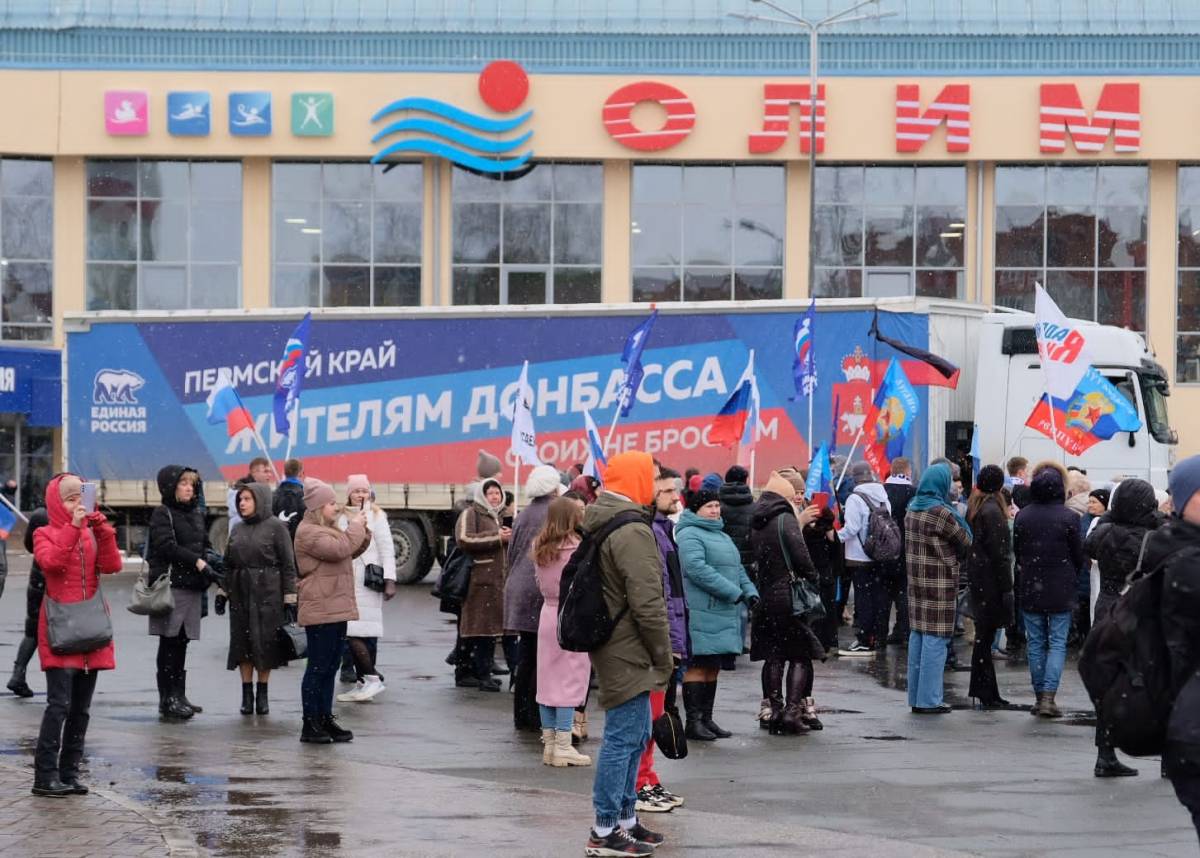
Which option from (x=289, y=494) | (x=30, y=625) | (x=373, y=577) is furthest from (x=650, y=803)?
(x=289, y=494)

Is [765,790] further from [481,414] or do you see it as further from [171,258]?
[171,258]

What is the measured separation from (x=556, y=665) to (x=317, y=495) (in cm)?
210

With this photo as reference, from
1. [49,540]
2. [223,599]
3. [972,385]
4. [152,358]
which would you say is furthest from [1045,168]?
[49,540]

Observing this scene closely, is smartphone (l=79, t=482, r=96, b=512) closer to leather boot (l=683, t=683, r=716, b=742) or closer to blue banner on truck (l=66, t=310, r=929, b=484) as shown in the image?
leather boot (l=683, t=683, r=716, b=742)

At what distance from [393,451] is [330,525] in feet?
46.7

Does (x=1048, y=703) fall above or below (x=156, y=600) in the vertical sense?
below

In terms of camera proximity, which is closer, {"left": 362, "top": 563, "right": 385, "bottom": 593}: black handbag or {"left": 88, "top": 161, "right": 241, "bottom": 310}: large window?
{"left": 362, "top": 563, "right": 385, "bottom": 593}: black handbag

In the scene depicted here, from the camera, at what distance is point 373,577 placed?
14.2 meters

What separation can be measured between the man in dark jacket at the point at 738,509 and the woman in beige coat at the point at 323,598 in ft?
10.9

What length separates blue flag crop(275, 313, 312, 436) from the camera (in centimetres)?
2494

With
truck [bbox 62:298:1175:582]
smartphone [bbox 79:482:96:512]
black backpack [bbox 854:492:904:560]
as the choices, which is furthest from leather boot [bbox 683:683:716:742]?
truck [bbox 62:298:1175:582]

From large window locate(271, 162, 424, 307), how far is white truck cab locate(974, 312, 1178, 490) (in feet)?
63.9

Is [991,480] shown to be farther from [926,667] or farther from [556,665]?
[556,665]

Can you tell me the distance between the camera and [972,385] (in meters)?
24.8
